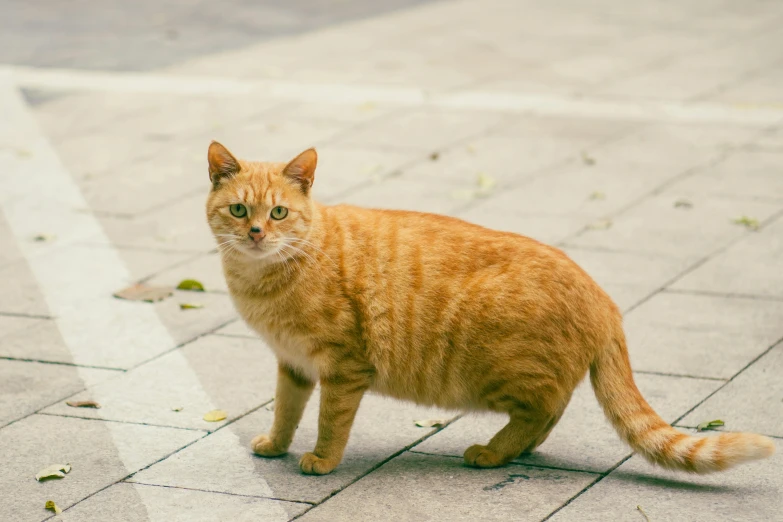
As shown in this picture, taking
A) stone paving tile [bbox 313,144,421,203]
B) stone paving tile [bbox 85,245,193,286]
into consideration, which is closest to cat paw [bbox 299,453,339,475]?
stone paving tile [bbox 85,245,193,286]

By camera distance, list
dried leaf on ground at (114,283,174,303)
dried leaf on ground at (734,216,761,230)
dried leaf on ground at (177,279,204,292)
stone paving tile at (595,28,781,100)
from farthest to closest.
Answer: stone paving tile at (595,28,781,100) < dried leaf on ground at (734,216,761,230) < dried leaf on ground at (177,279,204,292) < dried leaf on ground at (114,283,174,303)

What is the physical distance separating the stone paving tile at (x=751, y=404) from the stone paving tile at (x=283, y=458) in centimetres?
112

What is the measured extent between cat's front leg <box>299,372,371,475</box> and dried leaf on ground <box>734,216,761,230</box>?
11.7 ft

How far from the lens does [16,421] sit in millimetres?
4621

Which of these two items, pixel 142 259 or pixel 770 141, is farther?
pixel 770 141

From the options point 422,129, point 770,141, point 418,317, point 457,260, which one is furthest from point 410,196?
point 418,317

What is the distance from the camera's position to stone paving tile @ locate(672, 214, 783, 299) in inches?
233

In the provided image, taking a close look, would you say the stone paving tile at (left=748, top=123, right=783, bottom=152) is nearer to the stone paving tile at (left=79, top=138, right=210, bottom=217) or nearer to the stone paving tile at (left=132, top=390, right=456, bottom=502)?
the stone paving tile at (left=79, top=138, right=210, bottom=217)

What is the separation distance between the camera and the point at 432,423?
15.2ft

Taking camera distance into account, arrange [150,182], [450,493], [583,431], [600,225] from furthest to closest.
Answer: [150,182] → [600,225] → [583,431] → [450,493]

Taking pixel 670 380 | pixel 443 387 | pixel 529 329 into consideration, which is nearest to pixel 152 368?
pixel 443 387

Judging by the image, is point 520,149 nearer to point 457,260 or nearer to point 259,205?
point 457,260

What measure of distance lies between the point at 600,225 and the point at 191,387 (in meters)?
3.05

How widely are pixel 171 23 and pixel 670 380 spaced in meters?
10.4
